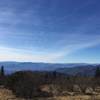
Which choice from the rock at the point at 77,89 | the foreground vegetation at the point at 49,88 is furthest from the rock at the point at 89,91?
the rock at the point at 77,89

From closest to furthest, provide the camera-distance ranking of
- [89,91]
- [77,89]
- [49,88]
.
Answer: [49,88], [89,91], [77,89]

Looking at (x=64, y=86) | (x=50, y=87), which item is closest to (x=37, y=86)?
(x=50, y=87)

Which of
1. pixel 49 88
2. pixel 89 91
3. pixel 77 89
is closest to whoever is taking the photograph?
pixel 49 88

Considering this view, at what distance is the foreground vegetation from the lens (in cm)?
2411

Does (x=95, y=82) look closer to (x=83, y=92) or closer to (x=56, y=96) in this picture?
(x=83, y=92)

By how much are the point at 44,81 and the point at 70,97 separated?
18.2 ft

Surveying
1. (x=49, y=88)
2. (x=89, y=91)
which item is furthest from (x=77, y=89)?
(x=49, y=88)

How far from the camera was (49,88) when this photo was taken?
25.9 m

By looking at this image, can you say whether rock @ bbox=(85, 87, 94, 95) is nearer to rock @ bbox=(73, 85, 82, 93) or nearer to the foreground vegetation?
the foreground vegetation

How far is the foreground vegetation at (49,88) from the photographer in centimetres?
2411

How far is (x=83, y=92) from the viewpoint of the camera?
26.2 meters

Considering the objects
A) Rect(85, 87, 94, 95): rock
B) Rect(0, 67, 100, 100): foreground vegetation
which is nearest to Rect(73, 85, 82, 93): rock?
Rect(0, 67, 100, 100): foreground vegetation

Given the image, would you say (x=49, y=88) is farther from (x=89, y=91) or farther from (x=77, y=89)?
(x=89, y=91)

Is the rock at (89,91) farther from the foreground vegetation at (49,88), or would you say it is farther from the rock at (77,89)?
the rock at (77,89)
